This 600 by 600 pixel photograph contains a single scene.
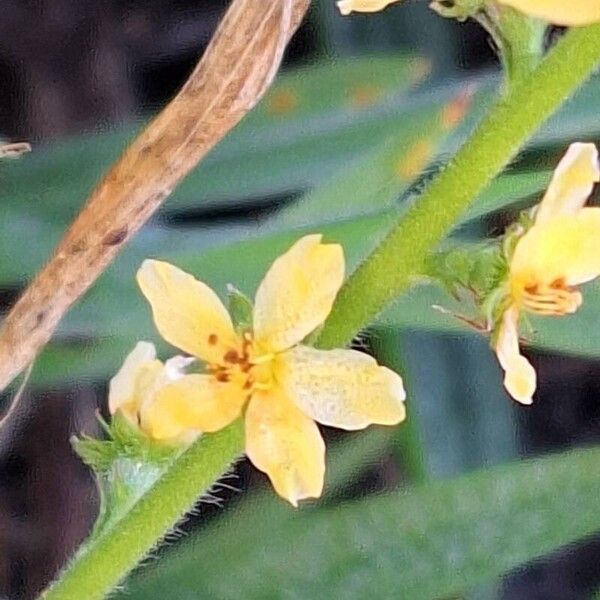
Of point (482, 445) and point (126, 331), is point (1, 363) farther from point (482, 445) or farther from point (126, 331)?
point (482, 445)

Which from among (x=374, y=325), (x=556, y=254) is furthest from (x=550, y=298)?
(x=374, y=325)

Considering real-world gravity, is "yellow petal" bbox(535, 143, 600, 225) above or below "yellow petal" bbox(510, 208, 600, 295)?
above

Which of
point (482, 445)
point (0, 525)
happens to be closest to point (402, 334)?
point (482, 445)

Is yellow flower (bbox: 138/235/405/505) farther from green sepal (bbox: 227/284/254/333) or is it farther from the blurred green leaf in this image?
the blurred green leaf

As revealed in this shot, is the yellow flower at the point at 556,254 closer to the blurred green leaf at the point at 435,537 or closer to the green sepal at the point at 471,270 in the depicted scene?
the green sepal at the point at 471,270

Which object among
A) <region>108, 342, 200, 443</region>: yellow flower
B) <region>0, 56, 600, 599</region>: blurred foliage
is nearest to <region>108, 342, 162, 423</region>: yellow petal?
<region>108, 342, 200, 443</region>: yellow flower

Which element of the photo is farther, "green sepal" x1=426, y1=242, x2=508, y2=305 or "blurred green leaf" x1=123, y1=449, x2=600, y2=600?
"blurred green leaf" x1=123, y1=449, x2=600, y2=600

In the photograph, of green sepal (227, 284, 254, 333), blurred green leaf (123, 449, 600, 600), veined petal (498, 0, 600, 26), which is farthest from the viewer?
blurred green leaf (123, 449, 600, 600)
